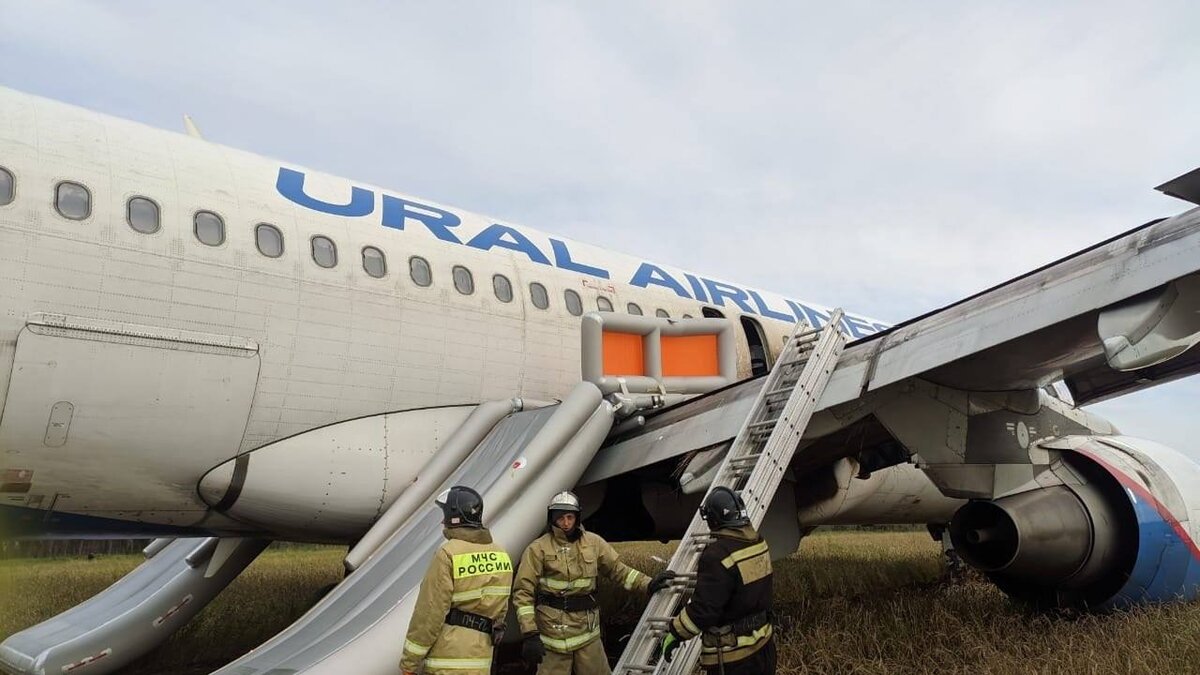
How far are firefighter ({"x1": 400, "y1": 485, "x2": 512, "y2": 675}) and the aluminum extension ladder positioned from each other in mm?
914

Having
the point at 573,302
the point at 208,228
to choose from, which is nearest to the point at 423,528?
the point at 208,228

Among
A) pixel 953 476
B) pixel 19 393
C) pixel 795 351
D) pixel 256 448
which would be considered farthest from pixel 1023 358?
pixel 19 393

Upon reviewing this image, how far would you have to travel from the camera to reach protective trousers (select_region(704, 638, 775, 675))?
4305 millimetres

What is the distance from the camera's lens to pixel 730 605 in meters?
4.34

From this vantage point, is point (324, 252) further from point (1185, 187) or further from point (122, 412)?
point (1185, 187)

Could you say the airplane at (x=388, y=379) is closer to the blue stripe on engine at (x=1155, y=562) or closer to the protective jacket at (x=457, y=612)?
the blue stripe on engine at (x=1155, y=562)

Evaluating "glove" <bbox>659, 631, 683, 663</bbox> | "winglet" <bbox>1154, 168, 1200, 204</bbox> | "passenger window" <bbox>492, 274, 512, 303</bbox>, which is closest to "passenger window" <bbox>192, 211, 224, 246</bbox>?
"passenger window" <bbox>492, 274, 512, 303</bbox>

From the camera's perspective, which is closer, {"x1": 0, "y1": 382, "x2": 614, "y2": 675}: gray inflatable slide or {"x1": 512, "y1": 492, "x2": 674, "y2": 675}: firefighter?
{"x1": 0, "y1": 382, "x2": 614, "y2": 675}: gray inflatable slide

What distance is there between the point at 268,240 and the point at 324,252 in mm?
431

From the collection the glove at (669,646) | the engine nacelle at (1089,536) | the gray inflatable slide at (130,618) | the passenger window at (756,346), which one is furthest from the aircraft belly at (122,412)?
the passenger window at (756,346)

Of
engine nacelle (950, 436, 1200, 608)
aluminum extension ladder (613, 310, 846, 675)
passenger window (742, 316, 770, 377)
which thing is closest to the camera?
aluminum extension ladder (613, 310, 846, 675)

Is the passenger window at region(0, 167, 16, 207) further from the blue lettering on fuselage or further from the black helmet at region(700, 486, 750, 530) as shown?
the black helmet at region(700, 486, 750, 530)

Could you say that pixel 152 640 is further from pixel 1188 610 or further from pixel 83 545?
pixel 83 545

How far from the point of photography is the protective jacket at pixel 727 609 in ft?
13.9
